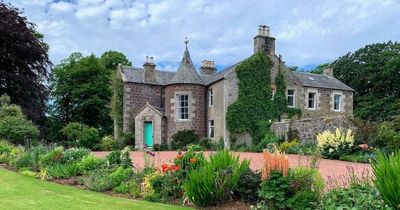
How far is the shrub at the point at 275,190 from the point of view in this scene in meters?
6.32

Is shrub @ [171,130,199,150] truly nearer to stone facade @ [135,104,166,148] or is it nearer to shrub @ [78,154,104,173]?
stone facade @ [135,104,166,148]

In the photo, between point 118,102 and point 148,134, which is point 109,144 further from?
point 118,102

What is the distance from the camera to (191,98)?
28500 mm

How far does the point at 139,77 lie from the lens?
1207 inches

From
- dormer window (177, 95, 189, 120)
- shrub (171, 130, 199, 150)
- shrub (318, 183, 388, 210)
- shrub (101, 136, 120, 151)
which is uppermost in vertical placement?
dormer window (177, 95, 189, 120)

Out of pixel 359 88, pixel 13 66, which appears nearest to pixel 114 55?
pixel 13 66

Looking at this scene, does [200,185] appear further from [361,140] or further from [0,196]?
[361,140]

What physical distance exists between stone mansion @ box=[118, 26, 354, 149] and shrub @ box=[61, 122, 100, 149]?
94.1 inches

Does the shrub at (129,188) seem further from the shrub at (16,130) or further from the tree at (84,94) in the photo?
the tree at (84,94)

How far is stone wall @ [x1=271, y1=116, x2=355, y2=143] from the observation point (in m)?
20.6

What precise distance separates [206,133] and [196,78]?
4106 mm

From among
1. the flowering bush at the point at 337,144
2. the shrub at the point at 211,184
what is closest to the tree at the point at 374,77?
the flowering bush at the point at 337,144

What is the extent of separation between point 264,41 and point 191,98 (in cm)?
659

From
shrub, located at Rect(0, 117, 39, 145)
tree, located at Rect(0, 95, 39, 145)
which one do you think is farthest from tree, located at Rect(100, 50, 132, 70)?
shrub, located at Rect(0, 117, 39, 145)
